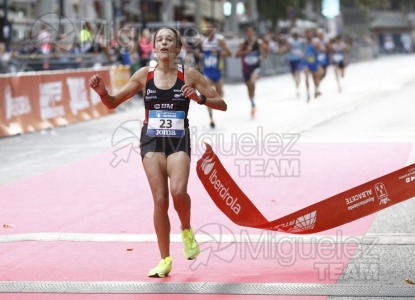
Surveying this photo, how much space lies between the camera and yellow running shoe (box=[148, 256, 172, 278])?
814 cm

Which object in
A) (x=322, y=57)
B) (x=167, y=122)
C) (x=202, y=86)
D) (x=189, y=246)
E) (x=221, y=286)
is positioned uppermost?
(x=202, y=86)

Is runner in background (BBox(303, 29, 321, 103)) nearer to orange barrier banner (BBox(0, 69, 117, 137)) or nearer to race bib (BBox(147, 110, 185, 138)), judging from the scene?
orange barrier banner (BBox(0, 69, 117, 137))

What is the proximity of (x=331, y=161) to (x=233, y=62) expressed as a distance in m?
31.8

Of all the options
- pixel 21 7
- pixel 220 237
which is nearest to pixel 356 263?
pixel 220 237

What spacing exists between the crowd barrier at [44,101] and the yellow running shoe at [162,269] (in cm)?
1463

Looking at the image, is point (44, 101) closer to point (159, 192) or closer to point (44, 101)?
point (44, 101)

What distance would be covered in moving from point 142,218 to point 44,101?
1338 centimetres

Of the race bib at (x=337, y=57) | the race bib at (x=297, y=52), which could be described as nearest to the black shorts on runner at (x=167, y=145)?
the race bib at (x=297, y=52)

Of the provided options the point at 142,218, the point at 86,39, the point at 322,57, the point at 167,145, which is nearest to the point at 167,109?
the point at 167,145

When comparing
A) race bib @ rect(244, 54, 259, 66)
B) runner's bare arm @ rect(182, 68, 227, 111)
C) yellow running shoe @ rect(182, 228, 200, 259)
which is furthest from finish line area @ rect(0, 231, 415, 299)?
race bib @ rect(244, 54, 259, 66)

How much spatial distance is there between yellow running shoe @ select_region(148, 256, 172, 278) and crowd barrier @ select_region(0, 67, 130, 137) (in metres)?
14.6

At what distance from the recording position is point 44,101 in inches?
962

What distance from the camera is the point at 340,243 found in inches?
378

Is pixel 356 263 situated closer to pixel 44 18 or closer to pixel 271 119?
pixel 271 119
